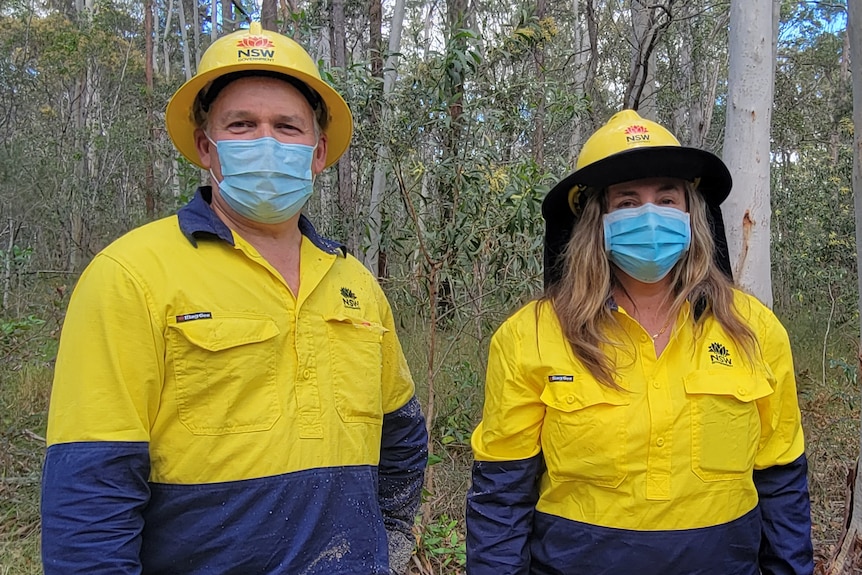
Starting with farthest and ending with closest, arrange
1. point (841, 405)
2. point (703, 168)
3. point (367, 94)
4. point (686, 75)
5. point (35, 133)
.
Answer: point (686, 75), point (35, 133), point (841, 405), point (367, 94), point (703, 168)

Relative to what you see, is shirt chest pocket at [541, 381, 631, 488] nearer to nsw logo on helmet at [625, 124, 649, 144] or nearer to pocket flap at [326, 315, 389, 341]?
pocket flap at [326, 315, 389, 341]

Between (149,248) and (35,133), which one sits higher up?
(35,133)

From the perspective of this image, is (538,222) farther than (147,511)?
Yes

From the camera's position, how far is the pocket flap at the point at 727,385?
5.73ft

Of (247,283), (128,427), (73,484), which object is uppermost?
(247,283)

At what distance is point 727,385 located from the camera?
1.76 metres

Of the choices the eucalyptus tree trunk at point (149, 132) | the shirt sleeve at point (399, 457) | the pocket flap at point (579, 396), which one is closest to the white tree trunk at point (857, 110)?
the pocket flap at point (579, 396)

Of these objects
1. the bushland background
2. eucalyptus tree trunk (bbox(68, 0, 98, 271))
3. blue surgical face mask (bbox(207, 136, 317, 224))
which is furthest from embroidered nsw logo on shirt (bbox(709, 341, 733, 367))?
eucalyptus tree trunk (bbox(68, 0, 98, 271))

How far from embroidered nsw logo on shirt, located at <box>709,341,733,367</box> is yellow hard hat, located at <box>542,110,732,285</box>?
0.36 metres

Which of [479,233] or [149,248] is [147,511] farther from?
[479,233]

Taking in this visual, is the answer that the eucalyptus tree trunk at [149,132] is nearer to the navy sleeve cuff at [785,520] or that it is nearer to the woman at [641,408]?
the woman at [641,408]

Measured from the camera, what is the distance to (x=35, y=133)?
13328 mm

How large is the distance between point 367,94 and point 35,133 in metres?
12.1

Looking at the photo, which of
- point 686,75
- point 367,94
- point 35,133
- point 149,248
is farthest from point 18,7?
point 149,248
